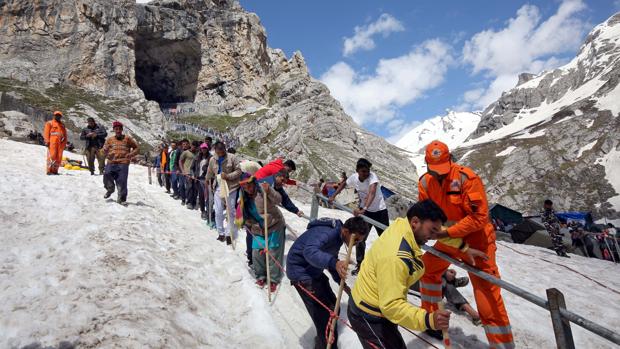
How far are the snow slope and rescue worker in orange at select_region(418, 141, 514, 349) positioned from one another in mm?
917

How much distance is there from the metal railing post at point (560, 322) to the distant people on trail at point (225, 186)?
6.31 metres

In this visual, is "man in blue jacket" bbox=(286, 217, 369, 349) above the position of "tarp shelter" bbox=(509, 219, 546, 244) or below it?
above

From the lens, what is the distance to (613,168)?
111625 mm

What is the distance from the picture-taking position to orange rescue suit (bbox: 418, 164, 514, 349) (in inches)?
167

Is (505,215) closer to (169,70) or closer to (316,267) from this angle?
(316,267)

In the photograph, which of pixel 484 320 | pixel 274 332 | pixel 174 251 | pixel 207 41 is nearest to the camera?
pixel 484 320

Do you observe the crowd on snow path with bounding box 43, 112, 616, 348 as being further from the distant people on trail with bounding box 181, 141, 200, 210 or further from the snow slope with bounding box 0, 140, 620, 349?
the distant people on trail with bounding box 181, 141, 200, 210

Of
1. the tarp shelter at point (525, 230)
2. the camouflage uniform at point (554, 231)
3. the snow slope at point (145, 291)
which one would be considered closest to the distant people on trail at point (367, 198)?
the snow slope at point (145, 291)

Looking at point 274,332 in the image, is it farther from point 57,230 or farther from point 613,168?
point 613,168

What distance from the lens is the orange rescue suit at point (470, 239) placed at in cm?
425

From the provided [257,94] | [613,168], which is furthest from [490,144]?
[257,94]

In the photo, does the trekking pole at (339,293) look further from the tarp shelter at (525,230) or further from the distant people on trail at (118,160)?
the tarp shelter at (525,230)

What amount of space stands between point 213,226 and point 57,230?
392cm

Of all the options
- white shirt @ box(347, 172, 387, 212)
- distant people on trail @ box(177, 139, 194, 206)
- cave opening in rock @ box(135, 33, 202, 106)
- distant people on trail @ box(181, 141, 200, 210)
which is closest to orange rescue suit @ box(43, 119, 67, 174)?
distant people on trail @ box(177, 139, 194, 206)
